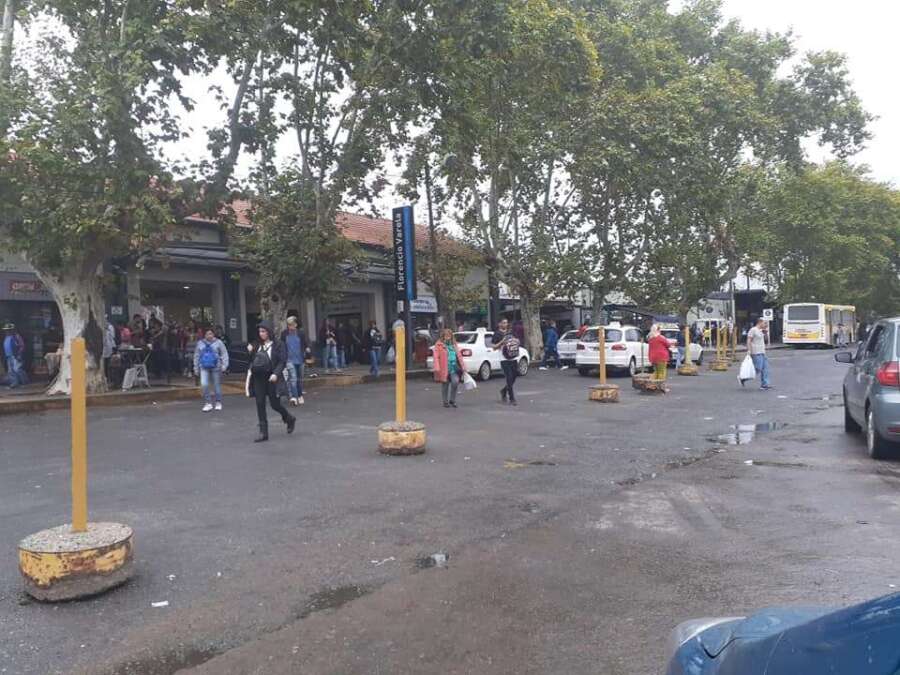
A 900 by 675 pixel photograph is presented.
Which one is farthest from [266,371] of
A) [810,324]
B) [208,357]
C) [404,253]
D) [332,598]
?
[810,324]

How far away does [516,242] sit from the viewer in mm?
27672

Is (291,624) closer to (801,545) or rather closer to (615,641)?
(615,641)

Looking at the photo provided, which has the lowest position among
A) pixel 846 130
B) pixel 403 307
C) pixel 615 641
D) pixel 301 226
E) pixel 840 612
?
pixel 615 641

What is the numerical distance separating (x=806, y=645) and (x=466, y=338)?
20597 mm

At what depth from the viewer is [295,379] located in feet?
49.2

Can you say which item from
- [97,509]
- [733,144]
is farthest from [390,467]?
[733,144]

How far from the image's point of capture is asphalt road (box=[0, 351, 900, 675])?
3.71 metres

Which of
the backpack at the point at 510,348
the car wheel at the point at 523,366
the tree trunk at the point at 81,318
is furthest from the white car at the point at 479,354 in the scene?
the tree trunk at the point at 81,318

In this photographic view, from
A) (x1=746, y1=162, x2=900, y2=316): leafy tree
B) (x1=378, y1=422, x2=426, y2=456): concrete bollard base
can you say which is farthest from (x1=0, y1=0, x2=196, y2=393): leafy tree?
(x1=746, y1=162, x2=900, y2=316): leafy tree

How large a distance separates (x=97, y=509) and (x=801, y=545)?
5.83m

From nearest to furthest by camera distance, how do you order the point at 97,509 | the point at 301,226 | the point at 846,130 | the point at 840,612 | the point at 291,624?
the point at 840,612
the point at 291,624
the point at 97,509
the point at 301,226
the point at 846,130

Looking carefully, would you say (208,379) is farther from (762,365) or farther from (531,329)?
(531,329)

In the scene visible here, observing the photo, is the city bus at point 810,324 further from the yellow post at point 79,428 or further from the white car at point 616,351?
the yellow post at point 79,428

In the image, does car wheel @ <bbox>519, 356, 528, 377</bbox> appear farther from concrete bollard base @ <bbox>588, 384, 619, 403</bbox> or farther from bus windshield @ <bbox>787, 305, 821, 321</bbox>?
bus windshield @ <bbox>787, 305, 821, 321</bbox>
